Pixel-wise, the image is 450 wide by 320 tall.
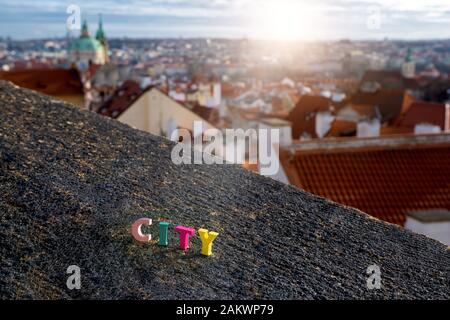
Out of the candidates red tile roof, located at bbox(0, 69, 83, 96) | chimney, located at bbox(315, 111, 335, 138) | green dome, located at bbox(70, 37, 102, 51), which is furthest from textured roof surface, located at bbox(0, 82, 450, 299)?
green dome, located at bbox(70, 37, 102, 51)

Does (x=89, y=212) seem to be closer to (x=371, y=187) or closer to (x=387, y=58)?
(x=371, y=187)

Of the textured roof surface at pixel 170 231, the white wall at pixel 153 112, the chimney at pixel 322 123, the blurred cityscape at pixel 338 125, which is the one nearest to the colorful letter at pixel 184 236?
the textured roof surface at pixel 170 231

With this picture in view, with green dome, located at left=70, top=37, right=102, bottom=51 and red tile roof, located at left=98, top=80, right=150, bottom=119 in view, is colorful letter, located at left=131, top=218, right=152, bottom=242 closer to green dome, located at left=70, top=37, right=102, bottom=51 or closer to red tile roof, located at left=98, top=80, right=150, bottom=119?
red tile roof, located at left=98, top=80, right=150, bottom=119

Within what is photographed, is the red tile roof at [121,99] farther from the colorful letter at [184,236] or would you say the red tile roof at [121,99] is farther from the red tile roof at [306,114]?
the colorful letter at [184,236]

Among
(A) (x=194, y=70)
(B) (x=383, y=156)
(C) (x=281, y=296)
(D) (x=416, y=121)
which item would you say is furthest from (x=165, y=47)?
(C) (x=281, y=296)

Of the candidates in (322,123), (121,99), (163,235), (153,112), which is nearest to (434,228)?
(163,235)

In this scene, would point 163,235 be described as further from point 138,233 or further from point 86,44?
point 86,44
